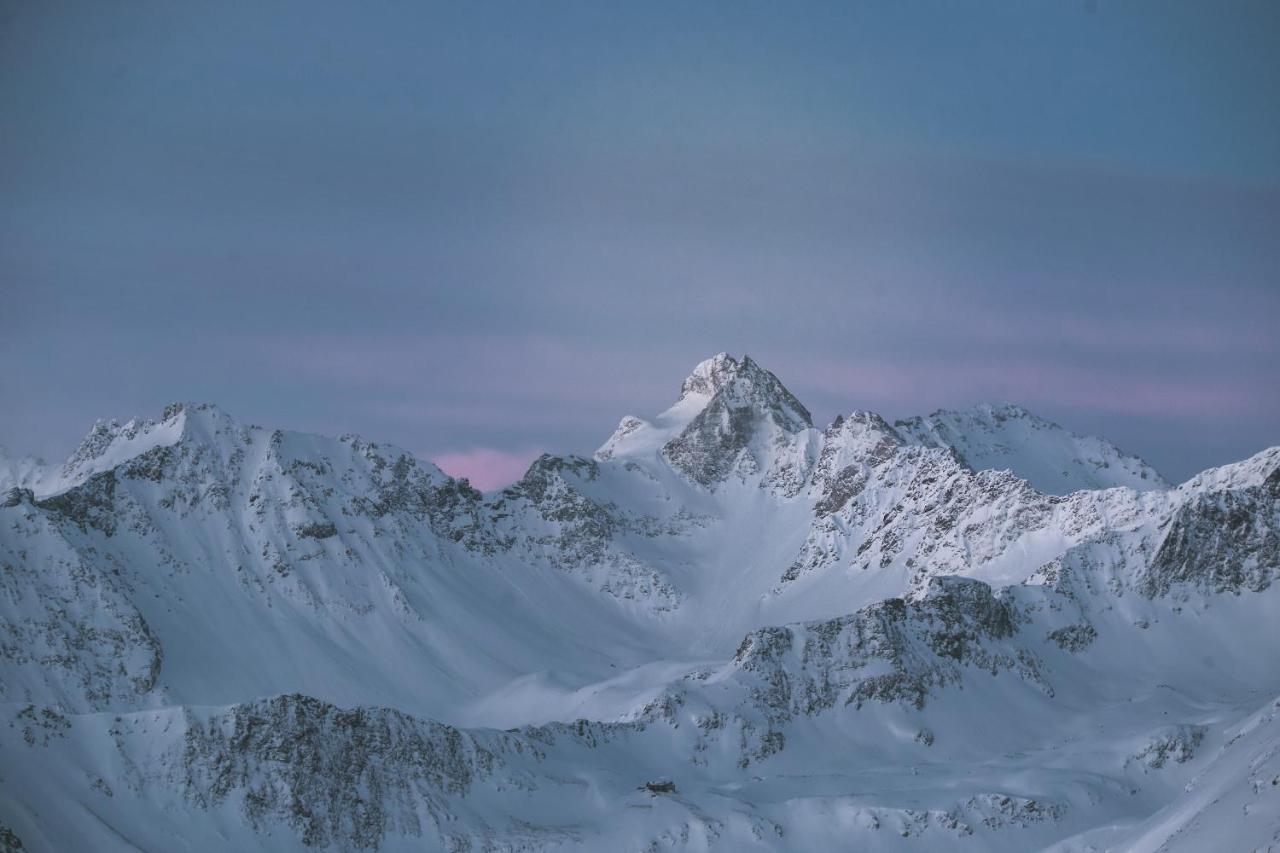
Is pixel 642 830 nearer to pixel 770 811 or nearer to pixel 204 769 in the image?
pixel 770 811

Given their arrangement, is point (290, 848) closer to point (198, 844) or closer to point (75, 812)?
point (198, 844)

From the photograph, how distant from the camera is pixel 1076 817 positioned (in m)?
199

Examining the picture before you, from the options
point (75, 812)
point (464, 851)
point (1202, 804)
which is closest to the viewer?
point (1202, 804)

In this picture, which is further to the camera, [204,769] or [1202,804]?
[204,769]

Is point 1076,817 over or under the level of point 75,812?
under

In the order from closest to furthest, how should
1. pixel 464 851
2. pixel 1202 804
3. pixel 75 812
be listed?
pixel 1202 804, pixel 75 812, pixel 464 851

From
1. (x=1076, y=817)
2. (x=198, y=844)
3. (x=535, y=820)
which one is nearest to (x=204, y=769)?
(x=198, y=844)

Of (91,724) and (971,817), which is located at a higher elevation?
(91,724)

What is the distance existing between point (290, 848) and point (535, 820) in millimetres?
28249

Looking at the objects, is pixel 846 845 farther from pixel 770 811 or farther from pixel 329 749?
pixel 329 749

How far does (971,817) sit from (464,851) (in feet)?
188

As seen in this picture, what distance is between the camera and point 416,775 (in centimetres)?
19838

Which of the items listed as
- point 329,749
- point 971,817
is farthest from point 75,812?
point 971,817

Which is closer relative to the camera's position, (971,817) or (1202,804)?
(1202,804)
